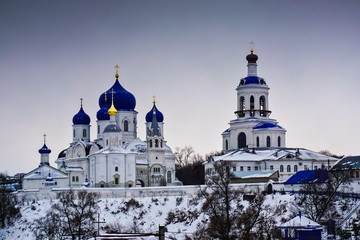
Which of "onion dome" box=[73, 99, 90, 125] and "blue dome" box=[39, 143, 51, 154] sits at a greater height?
"onion dome" box=[73, 99, 90, 125]

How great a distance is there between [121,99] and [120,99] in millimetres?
84

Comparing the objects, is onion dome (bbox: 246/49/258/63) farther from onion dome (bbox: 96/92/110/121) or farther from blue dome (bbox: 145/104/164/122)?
onion dome (bbox: 96/92/110/121)

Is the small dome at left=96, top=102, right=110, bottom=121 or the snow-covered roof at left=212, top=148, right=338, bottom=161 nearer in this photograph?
the snow-covered roof at left=212, top=148, right=338, bottom=161

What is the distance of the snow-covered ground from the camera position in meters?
48.6

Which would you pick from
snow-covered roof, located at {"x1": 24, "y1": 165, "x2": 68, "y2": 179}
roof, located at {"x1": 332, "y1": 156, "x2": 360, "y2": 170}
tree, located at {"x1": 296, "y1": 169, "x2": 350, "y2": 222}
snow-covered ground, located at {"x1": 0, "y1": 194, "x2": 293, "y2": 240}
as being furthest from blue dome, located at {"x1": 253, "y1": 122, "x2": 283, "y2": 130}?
snow-covered roof, located at {"x1": 24, "y1": 165, "x2": 68, "y2": 179}

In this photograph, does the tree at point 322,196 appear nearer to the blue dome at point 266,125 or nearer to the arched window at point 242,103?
the blue dome at point 266,125

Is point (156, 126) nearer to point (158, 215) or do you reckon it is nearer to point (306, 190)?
point (158, 215)

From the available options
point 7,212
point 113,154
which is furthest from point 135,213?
point 7,212

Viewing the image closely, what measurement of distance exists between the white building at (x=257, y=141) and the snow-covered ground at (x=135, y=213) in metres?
8.70

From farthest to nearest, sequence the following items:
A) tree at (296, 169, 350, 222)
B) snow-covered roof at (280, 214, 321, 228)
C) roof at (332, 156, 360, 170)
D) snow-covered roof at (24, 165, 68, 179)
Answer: snow-covered roof at (24, 165, 68, 179)
roof at (332, 156, 360, 170)
tree at (296, 169, 350, 222)
snow-covered roof at (280, 214, 321, 228)

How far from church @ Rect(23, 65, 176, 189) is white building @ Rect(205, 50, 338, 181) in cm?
478

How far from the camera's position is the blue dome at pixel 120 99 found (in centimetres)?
6412

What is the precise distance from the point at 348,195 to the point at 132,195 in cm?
1629

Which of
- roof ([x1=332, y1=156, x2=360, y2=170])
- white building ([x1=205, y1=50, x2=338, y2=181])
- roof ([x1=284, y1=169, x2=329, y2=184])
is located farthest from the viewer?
white building ([x1=205, y1=50, x2=338, y2=181])
